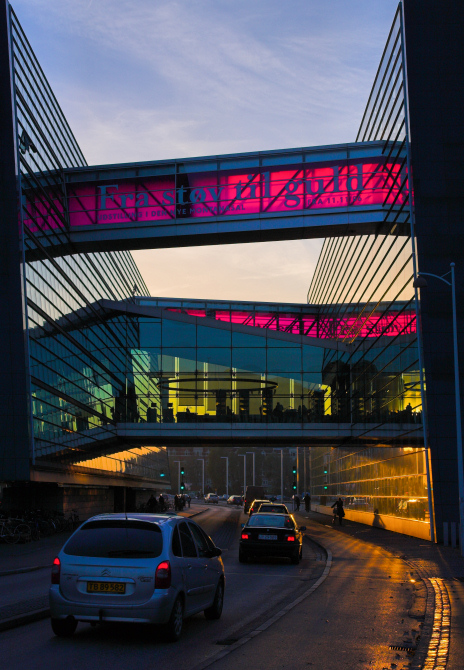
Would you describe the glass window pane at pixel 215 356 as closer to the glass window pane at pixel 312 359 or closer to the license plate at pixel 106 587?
the glass window pane at pixel 312 359

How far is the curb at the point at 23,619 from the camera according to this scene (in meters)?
9.95

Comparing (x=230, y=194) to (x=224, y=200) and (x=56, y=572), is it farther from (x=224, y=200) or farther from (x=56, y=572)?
(x=56, y=572)

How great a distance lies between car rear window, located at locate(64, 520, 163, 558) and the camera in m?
9.17

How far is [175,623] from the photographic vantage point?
917 centimetres

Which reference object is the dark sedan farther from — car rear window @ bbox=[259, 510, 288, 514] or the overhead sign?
the overhead sign

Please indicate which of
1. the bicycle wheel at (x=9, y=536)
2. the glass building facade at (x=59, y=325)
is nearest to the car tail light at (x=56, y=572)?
the bicycle wheel at (x=9, y=536)

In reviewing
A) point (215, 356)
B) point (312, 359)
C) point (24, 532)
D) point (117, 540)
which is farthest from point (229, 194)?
point (117, 540)

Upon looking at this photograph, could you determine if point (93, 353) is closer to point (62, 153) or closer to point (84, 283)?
point (84, 283)

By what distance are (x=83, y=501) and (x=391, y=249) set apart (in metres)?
24.0

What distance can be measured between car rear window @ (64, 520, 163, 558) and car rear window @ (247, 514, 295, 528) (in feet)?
39.8

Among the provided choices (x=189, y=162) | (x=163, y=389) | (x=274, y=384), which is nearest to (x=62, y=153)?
(x=189, y=162)

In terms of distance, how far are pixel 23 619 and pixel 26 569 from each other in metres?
8.32

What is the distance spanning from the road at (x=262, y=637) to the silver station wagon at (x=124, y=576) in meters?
0.36

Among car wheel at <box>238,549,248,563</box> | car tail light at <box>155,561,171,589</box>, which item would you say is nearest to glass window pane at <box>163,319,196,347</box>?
car wheel at <box>238,549,248,563</box>
